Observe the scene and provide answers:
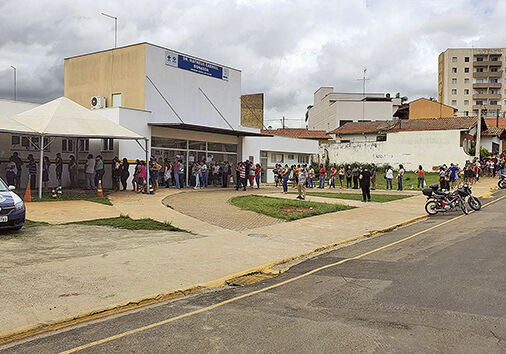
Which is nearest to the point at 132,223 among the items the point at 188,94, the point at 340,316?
the point at 340,316

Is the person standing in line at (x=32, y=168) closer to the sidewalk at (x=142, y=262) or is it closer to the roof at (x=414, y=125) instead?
the sidewalk at (x=142, y=262)

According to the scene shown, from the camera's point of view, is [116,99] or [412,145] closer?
[116,99]

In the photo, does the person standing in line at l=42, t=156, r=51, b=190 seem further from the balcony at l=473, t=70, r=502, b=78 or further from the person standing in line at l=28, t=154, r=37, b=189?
the balcony at l=473, t=70, r=502, b=78

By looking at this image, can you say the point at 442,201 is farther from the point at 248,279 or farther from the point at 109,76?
the point at 109,76

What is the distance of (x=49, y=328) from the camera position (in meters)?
5.52

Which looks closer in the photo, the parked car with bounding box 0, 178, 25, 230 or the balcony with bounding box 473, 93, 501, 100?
the parked car with bounding box 0, 178, 25, 230

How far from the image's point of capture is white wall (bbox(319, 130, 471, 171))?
41875 millimetres

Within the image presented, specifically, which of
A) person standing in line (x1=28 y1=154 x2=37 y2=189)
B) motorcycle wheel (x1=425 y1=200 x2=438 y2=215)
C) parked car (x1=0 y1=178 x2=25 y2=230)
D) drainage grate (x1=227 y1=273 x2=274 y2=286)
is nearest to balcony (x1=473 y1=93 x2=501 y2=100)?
motorcycle wheel (x1=425 y1=200 x2=438 y2=215)

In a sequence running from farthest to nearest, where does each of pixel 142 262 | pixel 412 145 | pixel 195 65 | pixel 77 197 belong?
pixel 412 145
pixel 195 65
pixel 77 197
pixel 142 262

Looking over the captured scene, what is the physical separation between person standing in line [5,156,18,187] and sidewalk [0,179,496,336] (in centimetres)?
578

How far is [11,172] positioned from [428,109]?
51134 millimetres

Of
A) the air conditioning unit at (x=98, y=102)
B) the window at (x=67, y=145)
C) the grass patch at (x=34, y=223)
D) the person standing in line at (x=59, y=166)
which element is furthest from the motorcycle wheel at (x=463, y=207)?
the air conditioning unit at (x=98, y=102)

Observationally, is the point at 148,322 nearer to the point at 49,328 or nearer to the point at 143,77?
the point at 49,328

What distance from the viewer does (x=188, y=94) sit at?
1134 inches
